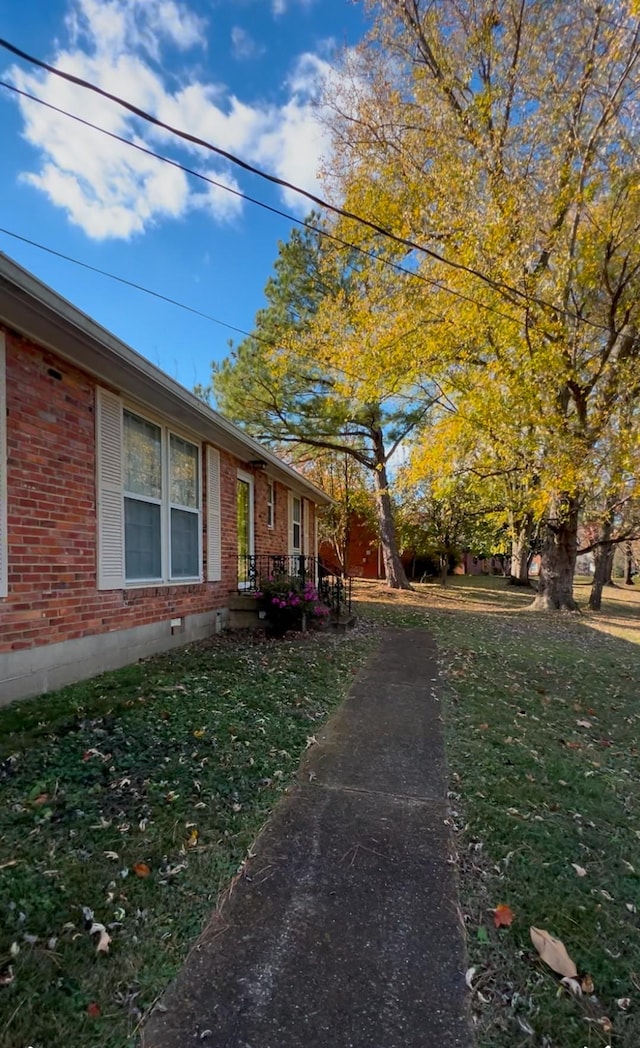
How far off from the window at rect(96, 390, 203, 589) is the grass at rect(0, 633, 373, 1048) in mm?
1380

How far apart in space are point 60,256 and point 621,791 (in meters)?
8.06

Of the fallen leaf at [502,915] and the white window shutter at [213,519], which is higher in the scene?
the white window shutter at [213,519]

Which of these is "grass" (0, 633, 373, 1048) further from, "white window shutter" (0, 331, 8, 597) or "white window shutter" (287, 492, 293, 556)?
"white window shutter" (287, 492, 293, 556)

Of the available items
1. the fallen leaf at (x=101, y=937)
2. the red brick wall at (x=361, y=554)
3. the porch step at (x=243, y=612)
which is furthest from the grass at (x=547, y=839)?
the red brick wall at (x=361, y=554)

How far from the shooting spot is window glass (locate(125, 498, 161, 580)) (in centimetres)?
559

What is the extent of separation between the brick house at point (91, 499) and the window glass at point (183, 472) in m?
0.02

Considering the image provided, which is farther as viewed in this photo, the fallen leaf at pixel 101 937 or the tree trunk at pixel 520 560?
the tree trunk at pixel 520 560

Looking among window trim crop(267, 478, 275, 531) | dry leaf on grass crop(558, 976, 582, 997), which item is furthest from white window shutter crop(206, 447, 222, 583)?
dry leaf on grass crop(558, 976, 582, 997)

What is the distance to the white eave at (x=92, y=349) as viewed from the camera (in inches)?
142

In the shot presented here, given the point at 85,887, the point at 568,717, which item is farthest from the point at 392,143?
the point at 85,887

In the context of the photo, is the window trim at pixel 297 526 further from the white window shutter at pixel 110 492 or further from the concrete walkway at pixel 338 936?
the concrete walkway at pixel 338 936

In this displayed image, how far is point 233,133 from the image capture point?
563 centimetres

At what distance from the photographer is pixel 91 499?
4.95m

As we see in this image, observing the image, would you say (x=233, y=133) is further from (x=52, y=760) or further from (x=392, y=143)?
(x=52, y=760)
